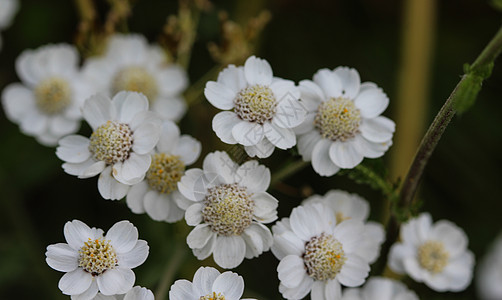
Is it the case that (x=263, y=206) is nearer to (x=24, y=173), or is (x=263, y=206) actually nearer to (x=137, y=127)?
(x=137, y=127)

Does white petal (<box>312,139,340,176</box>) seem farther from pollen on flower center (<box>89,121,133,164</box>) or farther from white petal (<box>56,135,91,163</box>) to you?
white petal (<box>56,135,91,163</box>)

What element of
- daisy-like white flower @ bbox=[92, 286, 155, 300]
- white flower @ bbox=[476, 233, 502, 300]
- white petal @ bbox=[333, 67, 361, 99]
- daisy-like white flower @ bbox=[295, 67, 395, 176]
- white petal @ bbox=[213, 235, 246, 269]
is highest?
white petal @ bbox=[333, 67, 361, 99]

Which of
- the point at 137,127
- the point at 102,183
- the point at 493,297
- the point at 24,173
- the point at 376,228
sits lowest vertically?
the point at 493,297

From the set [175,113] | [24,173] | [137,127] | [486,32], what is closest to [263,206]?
[137,127]

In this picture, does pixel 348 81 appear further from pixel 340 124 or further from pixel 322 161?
pixel 322 161

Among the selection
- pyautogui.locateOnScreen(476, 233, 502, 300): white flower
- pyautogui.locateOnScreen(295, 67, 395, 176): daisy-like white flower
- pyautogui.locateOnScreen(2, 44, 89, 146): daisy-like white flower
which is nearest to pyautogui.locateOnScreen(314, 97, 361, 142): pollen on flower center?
pyautogui.locateOnScreen(295, 67, 395, 176): daisy-like white flower
